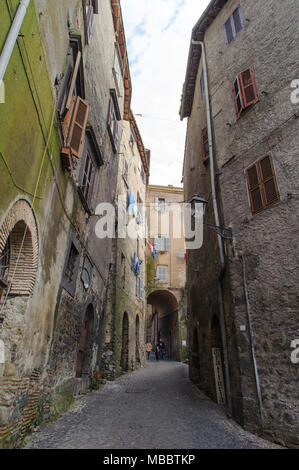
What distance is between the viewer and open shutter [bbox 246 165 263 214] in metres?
6.26

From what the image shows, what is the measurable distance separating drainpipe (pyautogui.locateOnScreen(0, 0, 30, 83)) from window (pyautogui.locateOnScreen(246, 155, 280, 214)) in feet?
16.9

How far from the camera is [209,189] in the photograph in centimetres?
897

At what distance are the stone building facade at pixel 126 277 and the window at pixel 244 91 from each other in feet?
23.6

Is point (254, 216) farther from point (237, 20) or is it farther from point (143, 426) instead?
point (237, 20)

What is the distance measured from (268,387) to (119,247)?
29.6ft

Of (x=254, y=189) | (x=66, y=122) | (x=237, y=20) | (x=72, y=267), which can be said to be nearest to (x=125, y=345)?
(x=72, y=267)

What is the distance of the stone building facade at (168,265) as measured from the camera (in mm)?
22703

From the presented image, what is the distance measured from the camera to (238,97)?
7840 millimetres

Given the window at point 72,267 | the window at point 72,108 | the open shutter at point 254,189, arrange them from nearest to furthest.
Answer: the window at point 72,108 → the open shutter at point 254,189 → the window at point 72,267

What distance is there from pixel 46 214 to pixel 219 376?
20.3ft

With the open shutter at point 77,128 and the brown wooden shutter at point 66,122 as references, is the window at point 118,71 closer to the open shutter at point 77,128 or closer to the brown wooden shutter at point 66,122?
the open shutter at point 77,128
